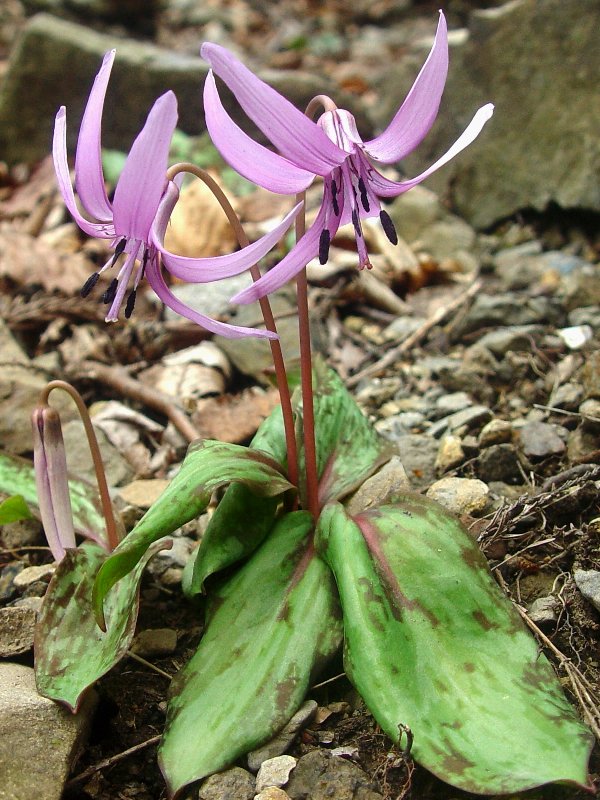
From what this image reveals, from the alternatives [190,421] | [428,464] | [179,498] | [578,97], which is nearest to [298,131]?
[179,498]

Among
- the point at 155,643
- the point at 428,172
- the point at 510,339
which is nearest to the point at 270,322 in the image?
the point at 428,172

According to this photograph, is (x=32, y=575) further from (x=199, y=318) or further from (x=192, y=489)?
(x=199, y=318)

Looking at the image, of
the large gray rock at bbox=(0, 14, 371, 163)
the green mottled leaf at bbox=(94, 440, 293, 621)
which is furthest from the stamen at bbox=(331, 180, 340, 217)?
the large gray rock at bbox=(0, 14, 371, 163)

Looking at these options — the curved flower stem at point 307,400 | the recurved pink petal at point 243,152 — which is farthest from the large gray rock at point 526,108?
the recurved pink petal at point 243,152

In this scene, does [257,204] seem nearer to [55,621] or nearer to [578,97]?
[578,97]

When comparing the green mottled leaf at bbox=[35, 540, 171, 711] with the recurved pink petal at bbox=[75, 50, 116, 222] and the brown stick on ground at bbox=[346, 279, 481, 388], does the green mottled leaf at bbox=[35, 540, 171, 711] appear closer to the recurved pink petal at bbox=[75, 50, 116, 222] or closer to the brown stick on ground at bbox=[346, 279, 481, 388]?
the recurved pink petal at bbox=[75, 50, 116, 222]

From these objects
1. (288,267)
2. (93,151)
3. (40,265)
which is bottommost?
(40,265)
